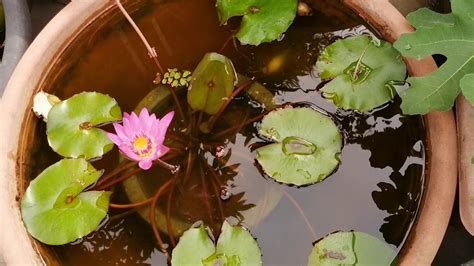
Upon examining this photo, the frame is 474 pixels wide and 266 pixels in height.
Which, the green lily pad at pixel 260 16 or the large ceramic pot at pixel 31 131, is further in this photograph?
the green lily pad at pixel 260 16

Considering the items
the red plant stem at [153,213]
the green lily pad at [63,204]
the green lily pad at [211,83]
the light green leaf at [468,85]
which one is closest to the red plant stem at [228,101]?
the green lily pad at [211,83]

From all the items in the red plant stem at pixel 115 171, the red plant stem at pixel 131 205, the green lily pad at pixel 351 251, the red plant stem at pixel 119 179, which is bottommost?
the green lily pad at pixel 351 251

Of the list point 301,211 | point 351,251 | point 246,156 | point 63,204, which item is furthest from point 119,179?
point 351,251

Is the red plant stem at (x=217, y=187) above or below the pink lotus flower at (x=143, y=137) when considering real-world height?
below

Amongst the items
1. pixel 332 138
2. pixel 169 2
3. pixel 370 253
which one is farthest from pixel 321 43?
pixel 370 253

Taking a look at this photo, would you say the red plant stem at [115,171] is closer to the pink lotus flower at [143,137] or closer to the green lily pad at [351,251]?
the pink lotus flower at [143,137]
